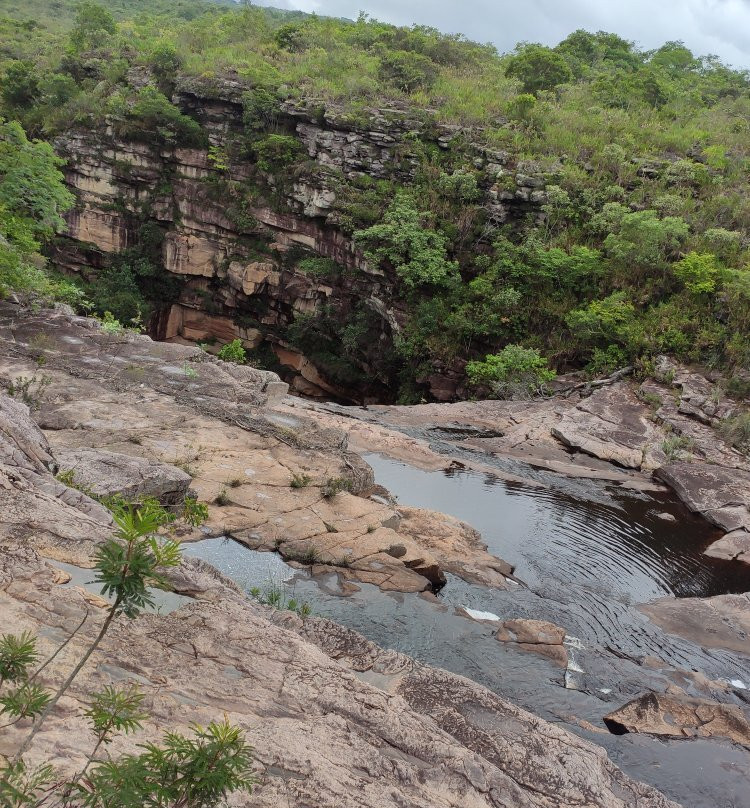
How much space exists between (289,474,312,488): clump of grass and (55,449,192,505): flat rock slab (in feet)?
4.85

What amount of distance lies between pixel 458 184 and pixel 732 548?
14.2m

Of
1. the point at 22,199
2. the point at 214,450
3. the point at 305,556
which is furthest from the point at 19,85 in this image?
the point at 305,556

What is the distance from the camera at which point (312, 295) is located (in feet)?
77.2

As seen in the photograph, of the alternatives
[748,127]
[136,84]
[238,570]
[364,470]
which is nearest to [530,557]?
[364,470]

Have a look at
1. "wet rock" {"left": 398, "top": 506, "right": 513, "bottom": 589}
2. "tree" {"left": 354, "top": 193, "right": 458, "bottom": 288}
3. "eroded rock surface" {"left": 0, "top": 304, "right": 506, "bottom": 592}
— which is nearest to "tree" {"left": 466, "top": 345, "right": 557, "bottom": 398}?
"tree" {"left": 354, "top": 193, "right": 458, "bottom": 288}

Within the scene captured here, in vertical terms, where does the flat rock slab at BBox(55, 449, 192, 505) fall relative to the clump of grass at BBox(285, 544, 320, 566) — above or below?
above

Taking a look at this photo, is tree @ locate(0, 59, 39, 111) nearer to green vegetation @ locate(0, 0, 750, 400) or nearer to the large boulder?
green vegetation @ locate(0, 0, 750, 400)

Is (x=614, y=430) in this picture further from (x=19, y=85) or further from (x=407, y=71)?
(x=19, y=85)

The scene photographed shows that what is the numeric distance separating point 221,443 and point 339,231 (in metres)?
14.9

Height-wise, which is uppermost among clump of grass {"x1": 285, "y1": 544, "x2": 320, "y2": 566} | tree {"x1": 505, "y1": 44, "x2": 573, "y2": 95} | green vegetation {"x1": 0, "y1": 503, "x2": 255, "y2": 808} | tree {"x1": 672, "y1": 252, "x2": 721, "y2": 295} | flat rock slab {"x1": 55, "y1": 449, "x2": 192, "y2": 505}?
tree {"x1": 505, "y1": 44, "x2": 573, "y2": 95}

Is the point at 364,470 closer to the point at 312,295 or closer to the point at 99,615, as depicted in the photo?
the point at 99,615

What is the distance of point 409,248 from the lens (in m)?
19.9

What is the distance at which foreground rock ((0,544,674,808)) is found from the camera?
2.97 metres

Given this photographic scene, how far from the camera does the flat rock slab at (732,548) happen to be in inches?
392
